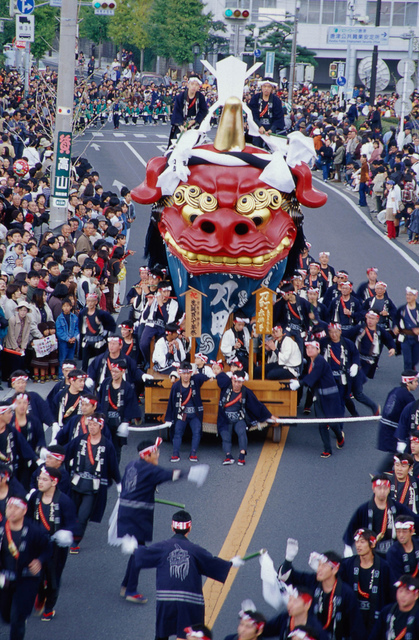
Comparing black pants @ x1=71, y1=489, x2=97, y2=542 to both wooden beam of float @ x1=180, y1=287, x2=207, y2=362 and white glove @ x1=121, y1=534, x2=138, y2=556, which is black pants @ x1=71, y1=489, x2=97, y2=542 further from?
wooden beam of float @ x1=180, y1=287, x2=207, y2=362

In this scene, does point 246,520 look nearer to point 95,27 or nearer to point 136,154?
point 136,154

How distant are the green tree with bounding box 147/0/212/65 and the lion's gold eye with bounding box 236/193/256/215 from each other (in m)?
49.5

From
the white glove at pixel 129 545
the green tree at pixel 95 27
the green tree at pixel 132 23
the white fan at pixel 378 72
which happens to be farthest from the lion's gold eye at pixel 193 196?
the green tree at pixel 95 27

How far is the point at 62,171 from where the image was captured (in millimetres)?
16938

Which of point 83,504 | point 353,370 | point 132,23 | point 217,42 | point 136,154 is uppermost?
point 132,23

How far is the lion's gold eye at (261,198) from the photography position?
35.7 feet

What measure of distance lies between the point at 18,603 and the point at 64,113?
1126 centimetres

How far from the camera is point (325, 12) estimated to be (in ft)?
216

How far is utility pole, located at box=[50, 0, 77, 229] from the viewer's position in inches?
641

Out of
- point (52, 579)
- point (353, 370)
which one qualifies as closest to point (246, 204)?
point (353, 370)

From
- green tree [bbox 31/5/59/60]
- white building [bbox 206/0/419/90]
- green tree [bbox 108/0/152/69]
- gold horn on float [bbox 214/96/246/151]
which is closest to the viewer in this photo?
gold horn on float [bbox 214/96/246/151]

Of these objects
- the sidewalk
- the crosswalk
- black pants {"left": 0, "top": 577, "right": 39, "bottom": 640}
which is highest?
the crosswalk

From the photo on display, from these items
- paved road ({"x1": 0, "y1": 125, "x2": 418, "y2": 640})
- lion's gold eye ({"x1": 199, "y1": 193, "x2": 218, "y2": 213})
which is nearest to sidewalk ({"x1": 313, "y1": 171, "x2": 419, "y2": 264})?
paved road ({"x1": 0, "y1": 125, "x2": 418, "y2": 640})

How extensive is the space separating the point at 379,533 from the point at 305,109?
33989mm
